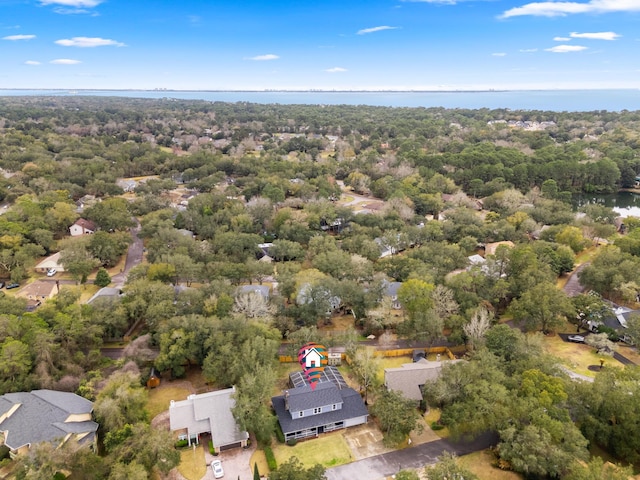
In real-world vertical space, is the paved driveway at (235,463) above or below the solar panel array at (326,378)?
below

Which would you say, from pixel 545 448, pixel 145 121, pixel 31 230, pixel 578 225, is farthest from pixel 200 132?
pixel 545 448

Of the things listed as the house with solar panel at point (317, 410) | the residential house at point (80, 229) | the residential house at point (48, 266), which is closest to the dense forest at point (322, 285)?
the residential house at point (80, 229)

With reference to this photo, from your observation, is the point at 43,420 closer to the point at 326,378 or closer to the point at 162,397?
the point at 162,397

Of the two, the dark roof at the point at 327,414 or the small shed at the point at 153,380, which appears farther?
the small shed at the point at 153,380

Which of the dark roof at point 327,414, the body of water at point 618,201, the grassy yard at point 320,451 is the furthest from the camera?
the body of water at point 618,201

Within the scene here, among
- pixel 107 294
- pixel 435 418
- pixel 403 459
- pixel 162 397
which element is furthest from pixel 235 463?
pixel 107 294

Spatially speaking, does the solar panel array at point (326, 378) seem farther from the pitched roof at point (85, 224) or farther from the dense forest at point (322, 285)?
the pitched roof at point (85, 224)

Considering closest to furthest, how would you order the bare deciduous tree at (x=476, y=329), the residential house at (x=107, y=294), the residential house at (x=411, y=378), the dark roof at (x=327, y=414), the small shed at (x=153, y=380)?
the dark roof at (x=327, y=414) → the residential house at (x=411, y=378) → the small shed at (x=153, y=380) → the bare deciduous tree at (x=476, y=329) → the residential house at (x=107, y=294)
